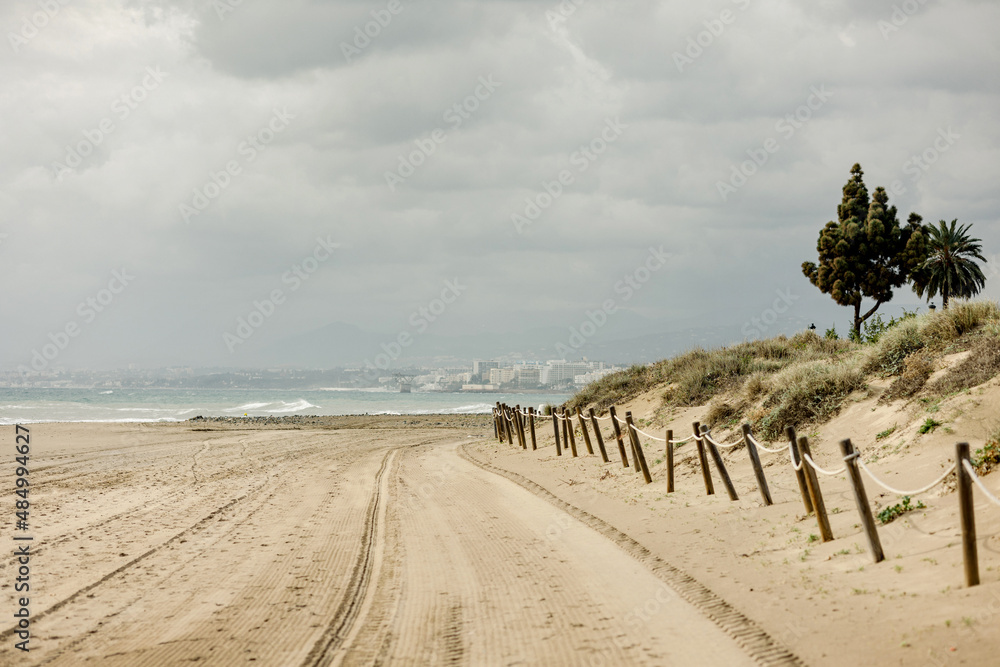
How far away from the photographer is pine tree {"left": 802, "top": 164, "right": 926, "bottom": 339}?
113 feet

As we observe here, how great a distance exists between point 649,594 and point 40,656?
5.63m

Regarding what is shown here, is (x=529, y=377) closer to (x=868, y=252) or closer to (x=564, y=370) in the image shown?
(x=564, y=370)

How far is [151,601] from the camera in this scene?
7.36m

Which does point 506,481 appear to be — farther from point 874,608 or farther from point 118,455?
point 118,455

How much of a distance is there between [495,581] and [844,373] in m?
10.2

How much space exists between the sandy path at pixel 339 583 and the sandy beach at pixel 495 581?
1.3 inches

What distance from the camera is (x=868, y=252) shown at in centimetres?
3491

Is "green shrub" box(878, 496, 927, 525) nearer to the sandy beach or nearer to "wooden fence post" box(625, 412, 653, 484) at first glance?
the sandy beach

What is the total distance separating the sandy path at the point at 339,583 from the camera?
19.3 feet

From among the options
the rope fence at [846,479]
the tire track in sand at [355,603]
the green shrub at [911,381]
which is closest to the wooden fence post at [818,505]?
the rope fence at [846,479]

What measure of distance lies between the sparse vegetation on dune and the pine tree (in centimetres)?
1446

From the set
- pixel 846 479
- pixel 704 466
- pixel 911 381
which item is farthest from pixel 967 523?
pixel 911 381

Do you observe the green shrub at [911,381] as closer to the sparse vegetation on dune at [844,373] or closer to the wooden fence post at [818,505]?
the sparse vegetation on dune at [844,373]

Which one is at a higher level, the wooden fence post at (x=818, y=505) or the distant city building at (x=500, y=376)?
the distant city building at (x=500, y=376)
